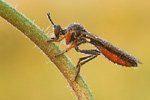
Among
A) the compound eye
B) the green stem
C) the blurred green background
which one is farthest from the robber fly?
the blurred green background

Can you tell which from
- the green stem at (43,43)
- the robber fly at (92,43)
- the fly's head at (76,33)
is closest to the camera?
the green stem at (43,43)

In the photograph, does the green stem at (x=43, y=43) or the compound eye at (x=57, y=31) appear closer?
the green stem at (x=43, y=43)

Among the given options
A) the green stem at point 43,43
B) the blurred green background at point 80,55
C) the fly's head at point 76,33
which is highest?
the blurred green background at point 80,55

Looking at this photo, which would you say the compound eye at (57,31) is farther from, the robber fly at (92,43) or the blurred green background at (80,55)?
the blurred green background at (80,55)

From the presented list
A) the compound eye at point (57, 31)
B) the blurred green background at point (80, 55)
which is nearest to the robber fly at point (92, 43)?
the compound eye at point (57, 31)

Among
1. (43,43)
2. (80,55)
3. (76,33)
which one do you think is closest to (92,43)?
(76,33)

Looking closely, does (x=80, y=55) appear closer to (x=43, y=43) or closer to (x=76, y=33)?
(x=76, y=33)
